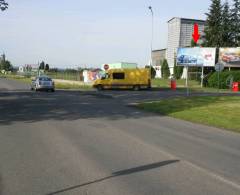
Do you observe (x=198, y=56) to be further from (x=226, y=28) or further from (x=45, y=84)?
(x=45, y=84)

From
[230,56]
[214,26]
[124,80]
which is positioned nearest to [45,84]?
[124,80]

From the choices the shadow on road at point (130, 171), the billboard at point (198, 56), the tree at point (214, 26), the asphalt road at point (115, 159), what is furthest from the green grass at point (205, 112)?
the tree at point (214, 26)

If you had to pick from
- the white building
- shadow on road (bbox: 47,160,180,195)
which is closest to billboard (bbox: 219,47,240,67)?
the white building

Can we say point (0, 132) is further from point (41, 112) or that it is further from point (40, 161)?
point (41, 112)

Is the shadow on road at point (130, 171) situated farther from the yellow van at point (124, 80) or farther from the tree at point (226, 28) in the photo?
the tree at point (226, 28)

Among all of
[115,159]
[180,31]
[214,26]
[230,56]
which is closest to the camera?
[115,159]

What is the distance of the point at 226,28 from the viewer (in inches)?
3044

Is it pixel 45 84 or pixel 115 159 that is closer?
pixel 115 159

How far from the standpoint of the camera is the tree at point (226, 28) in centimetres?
7694

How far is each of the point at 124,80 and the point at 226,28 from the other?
126ft

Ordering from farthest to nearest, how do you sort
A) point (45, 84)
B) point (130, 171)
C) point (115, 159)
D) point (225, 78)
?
point (225, 78), point (45, 84), point (115, 159), point (130, 171)

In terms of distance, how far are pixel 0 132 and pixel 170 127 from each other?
6.18 m

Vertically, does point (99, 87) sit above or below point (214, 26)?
below

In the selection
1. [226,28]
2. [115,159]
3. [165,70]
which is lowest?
[115,159]
